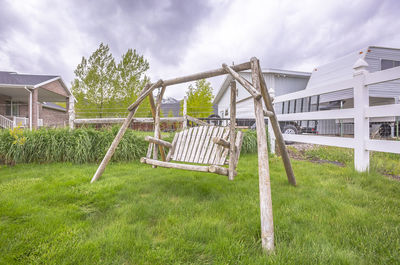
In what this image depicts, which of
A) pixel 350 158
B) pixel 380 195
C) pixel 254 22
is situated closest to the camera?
pixel 380 195

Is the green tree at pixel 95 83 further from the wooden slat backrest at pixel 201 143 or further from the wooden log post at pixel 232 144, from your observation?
the wooden log post at pixel 232 144

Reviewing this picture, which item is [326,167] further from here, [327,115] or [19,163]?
[19,163]

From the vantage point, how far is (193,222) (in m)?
1.64

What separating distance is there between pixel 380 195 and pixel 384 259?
1.49 m

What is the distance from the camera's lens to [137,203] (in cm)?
210

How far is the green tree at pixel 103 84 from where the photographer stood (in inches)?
490

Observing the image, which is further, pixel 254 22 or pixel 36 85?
pixel 36 85

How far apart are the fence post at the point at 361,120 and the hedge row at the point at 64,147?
437 cm

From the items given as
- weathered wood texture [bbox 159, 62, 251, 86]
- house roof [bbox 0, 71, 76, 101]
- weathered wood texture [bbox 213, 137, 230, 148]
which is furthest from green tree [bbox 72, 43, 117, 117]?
weathered wood texture [bbox 213, 137, 230, 148]

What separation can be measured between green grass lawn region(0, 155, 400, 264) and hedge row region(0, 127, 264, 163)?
1582 millimetres

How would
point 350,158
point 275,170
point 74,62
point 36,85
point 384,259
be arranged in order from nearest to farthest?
point 384,259 < point 275,170 < point 350,158 < point 36,85 < point 74,62

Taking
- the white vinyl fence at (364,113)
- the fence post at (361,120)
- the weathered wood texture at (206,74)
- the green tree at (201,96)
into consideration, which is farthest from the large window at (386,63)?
the green tree at (201,96)

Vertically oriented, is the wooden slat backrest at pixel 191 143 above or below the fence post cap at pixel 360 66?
below

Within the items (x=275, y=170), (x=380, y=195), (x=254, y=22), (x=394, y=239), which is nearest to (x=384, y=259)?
(x=394, y=239)
